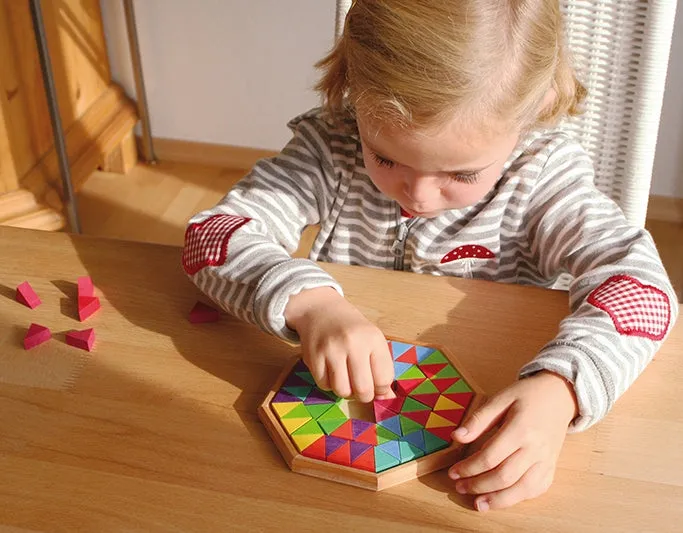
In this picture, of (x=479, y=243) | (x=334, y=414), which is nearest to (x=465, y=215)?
(x=479, y=243)

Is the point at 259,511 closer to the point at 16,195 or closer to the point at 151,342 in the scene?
the point at 151,342

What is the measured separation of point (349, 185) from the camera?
1105mm

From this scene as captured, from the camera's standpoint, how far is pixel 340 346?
30.9 inches

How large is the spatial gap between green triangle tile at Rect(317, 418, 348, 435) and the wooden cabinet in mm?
1653

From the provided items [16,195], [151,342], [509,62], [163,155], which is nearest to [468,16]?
[509,62]

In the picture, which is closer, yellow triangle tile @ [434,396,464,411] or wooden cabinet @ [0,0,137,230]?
yellow triangle tile @ [434,396,464,411]

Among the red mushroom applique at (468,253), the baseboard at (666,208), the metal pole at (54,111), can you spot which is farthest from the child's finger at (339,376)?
the baseboard at (666,208)

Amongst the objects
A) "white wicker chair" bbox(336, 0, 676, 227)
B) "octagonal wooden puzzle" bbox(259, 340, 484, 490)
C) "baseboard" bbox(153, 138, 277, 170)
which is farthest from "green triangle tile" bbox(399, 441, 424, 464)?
"baseboard" bbox(153, 138, 277, 170)

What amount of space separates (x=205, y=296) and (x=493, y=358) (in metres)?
0.31

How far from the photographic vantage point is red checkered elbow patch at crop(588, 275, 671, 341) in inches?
32.4

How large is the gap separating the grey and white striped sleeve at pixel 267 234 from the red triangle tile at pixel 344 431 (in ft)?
0.45

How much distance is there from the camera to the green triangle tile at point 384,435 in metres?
0.72

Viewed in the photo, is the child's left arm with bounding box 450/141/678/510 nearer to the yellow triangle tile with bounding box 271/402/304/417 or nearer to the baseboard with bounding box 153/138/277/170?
the yellow triangle tile with bounding box 271/402/304/417

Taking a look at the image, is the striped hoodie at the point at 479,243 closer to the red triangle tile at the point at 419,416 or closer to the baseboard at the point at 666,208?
the red triangle tile at the point at 419,416
